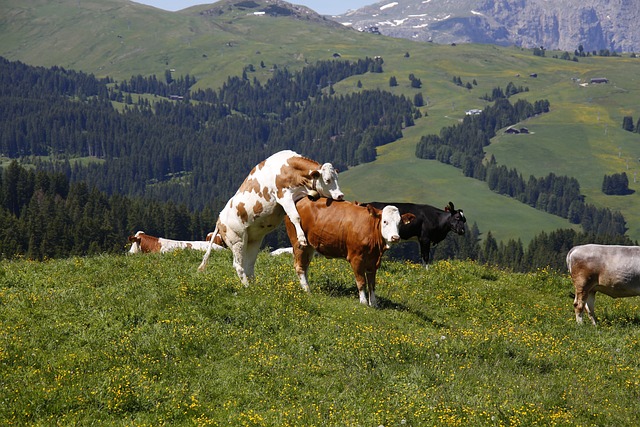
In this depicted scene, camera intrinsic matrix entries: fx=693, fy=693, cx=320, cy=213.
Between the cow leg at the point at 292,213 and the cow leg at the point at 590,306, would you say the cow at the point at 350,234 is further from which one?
the cow leg at the point at 590,306

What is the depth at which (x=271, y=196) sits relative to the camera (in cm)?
1967

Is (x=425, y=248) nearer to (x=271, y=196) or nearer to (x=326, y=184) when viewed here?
(x=326, y=184)

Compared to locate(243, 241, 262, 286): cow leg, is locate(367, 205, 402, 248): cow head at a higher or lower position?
higher

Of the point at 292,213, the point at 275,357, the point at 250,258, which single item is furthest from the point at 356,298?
the point at 275,357

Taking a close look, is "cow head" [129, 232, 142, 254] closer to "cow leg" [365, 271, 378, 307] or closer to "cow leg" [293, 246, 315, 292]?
"cow leg" [293, 246, 315, 292]

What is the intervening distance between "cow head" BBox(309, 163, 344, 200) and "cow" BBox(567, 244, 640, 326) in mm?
8574

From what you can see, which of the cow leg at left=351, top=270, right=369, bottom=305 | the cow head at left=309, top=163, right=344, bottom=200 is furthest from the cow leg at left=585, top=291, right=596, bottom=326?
the cow head at left=309, top=163, right=344, bottom=200

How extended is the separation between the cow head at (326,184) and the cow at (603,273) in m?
8.57

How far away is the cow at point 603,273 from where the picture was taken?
2197 cm

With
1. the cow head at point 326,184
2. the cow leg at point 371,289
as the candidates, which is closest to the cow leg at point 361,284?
the cow leg at point 371,289

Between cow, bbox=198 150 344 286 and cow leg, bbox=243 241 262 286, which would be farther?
cow leg, bbox=243 241 262 286

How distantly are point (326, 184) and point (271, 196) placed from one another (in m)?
1.60

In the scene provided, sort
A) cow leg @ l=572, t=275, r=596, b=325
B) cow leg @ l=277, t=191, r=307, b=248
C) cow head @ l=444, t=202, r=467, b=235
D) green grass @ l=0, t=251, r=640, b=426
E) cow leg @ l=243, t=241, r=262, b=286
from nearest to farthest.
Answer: green grass @ l=0, t=251, r=640, b=426 → cow leg @ l=277, t=191, r=307, b=248 → cow leg @ l=243, t=241, r=262, b=286 → cow leg @ l=572, t=275, r=596, b=325 → cow head @ l=444, t=202, r=467, b=235

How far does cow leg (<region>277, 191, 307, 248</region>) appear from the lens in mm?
19016
